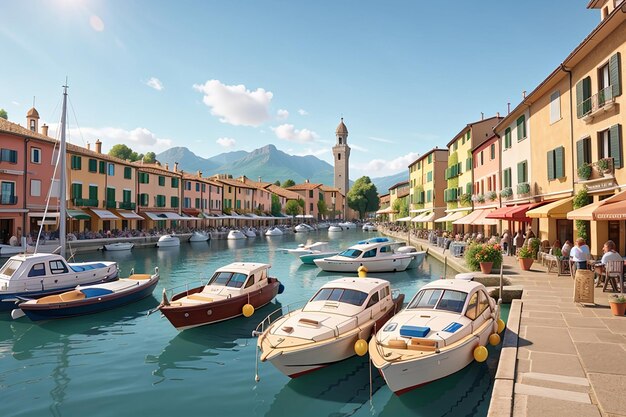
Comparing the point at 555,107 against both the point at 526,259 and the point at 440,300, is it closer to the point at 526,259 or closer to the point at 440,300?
the point at 526,259

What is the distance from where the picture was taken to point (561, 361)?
796cm

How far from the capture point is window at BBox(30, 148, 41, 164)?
130ft

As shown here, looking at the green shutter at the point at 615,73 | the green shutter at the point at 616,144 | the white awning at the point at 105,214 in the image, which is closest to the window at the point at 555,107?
the green shutter at the point at 615,73

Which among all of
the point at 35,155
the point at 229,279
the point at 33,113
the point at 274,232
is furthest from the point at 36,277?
the point at 274,232

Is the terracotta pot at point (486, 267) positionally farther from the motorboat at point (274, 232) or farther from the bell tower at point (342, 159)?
the bell tower at point (342, 159)

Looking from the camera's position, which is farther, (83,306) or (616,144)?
(616,144)

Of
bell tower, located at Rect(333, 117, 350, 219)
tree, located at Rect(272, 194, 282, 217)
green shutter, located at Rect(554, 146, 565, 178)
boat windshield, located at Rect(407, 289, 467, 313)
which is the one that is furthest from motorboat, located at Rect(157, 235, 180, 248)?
bell tower, located at Rect(333, 117, 350, 219)

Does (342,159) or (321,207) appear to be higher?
(342,159)

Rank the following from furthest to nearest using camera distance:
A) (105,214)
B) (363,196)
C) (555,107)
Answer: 1. (363,196)
2. (105,214)
3. (555,107)

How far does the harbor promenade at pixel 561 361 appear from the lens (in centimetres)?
625

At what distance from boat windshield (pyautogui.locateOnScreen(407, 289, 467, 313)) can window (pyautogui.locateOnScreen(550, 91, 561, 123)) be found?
15.9 meters

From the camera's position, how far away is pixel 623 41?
1570cm

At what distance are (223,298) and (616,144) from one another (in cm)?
1641

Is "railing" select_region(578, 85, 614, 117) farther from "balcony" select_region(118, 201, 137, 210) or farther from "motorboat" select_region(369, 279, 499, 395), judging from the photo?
"balcony" select_region(118, 201, 137, 210)
